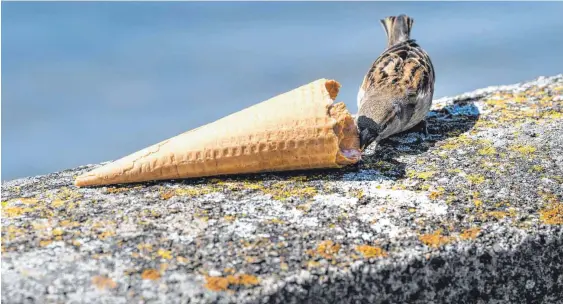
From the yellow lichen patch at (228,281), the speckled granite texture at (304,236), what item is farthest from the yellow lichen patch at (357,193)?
the yellow lichen patch at (228,281)

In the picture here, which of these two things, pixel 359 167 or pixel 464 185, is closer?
pixel 464 185

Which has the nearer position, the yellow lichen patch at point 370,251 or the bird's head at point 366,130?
the yellow lichen patch at point 370,251

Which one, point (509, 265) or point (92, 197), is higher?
point (92, 197)

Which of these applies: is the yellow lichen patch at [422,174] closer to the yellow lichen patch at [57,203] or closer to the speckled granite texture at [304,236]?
the speckled granite texture at [304,236]

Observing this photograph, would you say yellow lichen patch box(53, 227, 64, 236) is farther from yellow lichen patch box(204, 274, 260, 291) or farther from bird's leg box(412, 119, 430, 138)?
bird's leg box(412, 119, 430, 138)

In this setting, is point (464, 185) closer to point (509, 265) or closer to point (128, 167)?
point (509, 265)

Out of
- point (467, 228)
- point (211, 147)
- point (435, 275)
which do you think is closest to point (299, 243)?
point (435, 275)

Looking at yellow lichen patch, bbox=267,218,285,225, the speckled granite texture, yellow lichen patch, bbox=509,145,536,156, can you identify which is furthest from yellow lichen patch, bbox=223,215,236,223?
yellow lichen patch, bbox=509,145,536,156
